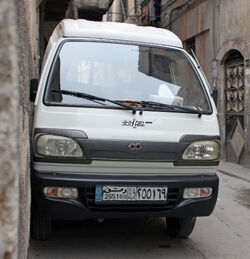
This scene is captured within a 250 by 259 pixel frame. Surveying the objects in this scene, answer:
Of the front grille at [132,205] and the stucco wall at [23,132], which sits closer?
the stucco wall at [23,132]

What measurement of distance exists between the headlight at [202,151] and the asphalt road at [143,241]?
93cm

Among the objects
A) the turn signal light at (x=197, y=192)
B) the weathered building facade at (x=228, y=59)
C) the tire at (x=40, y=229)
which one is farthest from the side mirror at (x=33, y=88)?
the weathered building facade at (x=228, y=59)

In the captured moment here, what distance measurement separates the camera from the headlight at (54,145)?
11.2 ft

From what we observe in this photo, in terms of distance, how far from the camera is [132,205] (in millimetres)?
3586

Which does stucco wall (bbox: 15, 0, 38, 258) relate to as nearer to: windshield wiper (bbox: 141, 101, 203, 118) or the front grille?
the front grille

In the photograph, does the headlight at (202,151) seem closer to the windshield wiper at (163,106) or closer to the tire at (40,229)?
the windshield wiper at (163,106)

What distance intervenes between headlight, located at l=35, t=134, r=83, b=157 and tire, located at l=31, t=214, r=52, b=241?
795 millimetres

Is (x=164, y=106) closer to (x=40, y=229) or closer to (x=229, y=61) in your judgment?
(x=40, y=229)

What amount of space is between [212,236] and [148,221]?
848 millimetres

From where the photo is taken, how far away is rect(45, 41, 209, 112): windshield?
3.84 m

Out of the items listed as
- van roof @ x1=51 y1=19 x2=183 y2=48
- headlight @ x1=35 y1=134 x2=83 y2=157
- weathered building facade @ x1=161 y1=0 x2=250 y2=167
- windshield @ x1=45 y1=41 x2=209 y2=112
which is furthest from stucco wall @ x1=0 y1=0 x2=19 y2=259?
weathered building facade @ x1=161 y1=0 x2=250 y2=167

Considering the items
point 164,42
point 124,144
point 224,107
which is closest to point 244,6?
point 224,107

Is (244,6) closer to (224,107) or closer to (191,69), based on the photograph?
(224,107)

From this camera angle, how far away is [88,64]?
4086mm
